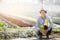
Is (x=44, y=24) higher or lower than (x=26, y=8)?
lower

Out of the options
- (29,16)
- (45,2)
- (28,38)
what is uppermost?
(45,2)

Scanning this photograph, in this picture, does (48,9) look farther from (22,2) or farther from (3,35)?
(3,35)

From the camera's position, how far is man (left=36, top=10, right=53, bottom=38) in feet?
5.98

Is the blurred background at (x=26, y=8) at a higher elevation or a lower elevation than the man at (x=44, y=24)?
higher

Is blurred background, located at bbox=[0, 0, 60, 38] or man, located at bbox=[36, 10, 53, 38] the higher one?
blurred background, located at bbox=[0, 0, 60, 38]

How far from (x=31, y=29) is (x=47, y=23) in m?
0.24

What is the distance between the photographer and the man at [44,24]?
182 centimetres

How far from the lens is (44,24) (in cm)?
183

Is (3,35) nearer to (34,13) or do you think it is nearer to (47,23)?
(34,13)

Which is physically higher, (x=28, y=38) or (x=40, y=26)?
(x=40, y=26)

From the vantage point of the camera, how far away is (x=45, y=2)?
1.82 metres

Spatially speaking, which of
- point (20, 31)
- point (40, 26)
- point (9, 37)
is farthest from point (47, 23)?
point (9, 37)

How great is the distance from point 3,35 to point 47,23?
0.64 m

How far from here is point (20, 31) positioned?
→ 5.94 feet
